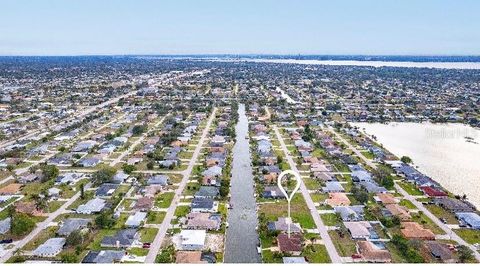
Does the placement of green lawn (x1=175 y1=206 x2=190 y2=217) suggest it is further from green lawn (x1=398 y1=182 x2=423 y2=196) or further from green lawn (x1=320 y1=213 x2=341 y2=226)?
green lawn (x1=398 y1=182 x2=423 y2=196)

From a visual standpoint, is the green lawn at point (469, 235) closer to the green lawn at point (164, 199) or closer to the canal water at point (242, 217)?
the canal water at point (242, 217)

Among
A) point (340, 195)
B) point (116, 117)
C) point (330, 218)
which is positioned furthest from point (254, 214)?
point (116, 117)

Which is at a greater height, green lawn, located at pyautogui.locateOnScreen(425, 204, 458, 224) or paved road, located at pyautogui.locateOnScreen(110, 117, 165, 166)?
paved road, located at pyautogui.locateOnScreen(110, 117, 165, 166)

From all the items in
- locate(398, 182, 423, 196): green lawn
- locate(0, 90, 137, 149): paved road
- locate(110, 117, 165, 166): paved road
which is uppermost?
locate(0, 90, 137, 149): paved road

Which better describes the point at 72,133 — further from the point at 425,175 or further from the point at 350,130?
the point at 425,175

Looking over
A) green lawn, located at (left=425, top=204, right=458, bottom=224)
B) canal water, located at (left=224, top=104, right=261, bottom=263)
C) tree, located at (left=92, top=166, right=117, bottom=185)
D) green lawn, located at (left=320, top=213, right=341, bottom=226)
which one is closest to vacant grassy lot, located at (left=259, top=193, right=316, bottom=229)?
green lawn, located at (left=320, top=213, right=341, bottom=226)
